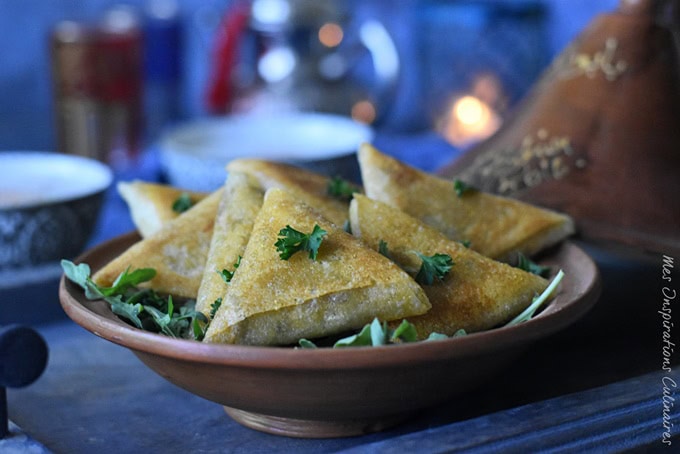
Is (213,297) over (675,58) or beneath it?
beneath

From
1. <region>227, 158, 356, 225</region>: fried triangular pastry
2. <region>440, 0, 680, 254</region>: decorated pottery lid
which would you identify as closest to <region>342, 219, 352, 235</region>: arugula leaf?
<region>227, 158, 356, 225</region>: fried triangular pastry

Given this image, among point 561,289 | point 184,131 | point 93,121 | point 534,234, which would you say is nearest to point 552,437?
point 561,289

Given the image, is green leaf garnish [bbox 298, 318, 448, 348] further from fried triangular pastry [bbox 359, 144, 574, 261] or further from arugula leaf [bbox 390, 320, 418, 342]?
fried triangular pastry [bbox 359, 144, 574, 261]

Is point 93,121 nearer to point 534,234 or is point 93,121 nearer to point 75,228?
point 75,228

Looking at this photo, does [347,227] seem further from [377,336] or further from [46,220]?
[46,220]

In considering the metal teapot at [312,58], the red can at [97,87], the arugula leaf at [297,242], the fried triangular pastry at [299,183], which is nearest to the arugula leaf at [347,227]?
the fried triangular pastry at [299,183]
